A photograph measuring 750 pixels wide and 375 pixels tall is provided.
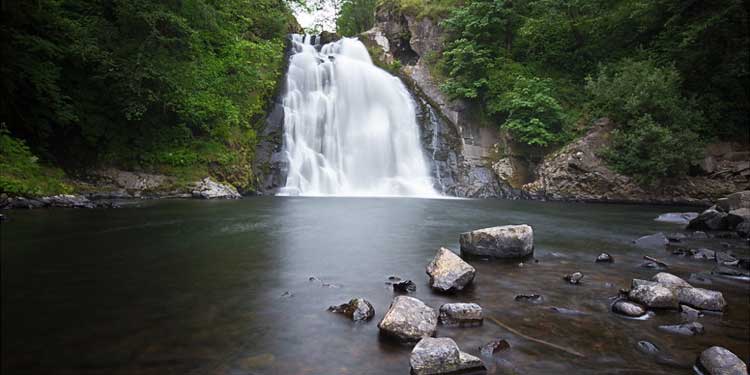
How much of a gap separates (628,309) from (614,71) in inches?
896

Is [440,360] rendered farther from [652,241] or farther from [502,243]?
[652,241]

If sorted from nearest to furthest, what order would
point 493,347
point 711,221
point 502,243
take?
1. point 493,347
2. point 502,243
3. point 711,221

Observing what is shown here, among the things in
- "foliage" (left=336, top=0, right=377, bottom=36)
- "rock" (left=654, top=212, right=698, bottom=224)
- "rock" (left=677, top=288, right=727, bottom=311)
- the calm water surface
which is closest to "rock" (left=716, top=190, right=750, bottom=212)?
"rock" (left=654, top=212, right=698, bottom=224)

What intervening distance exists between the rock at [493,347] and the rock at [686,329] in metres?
1.64

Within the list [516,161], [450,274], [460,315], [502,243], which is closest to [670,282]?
[502,243]

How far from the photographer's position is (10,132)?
42.4ft

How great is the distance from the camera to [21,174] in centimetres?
1182

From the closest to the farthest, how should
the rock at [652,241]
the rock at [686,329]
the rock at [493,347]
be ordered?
the rock at [493,347]
the rock at [686,329]
the rock at [652,241]

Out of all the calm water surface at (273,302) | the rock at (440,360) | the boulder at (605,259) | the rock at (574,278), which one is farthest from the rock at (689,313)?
the rock at (440,360)

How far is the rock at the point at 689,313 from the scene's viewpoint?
3802 millimetres

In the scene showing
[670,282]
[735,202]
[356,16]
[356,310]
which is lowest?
[356,310]

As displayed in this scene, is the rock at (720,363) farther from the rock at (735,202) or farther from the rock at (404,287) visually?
the rock at (735,202)

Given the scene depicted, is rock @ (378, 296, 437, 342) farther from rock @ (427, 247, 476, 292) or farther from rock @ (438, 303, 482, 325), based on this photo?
rock @ (427, 247, 476, 292)

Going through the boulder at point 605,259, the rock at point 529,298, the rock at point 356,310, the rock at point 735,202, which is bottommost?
the boulder at point 605,259
